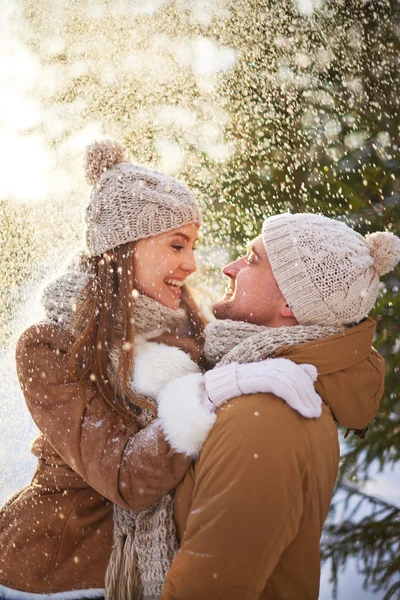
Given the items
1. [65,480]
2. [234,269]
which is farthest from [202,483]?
[234,269]

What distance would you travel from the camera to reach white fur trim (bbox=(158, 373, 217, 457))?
1.88 metres

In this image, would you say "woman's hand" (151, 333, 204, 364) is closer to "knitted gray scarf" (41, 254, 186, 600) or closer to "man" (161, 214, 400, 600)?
"knitted gray scarf" (41, 254, 186, 600)

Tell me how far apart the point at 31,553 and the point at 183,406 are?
96cm

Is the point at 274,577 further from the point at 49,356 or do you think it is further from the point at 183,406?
the point at 49,356

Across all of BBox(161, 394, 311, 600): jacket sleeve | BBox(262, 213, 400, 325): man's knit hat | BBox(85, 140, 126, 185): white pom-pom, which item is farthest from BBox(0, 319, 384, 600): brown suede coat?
BBox(85, 140, 126, 185): white pom-pom

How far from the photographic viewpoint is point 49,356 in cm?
226

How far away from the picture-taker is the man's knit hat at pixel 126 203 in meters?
2.56

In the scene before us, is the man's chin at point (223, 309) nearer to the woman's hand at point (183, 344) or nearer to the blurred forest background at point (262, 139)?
the woman's hand at point (183, 344)

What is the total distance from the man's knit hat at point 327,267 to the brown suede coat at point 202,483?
0.13m

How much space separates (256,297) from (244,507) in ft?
3.23

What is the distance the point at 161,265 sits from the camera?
259 centimetres

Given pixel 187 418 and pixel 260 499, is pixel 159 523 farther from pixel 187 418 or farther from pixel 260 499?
pixel 260 499

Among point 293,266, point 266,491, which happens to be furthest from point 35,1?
point 266,491

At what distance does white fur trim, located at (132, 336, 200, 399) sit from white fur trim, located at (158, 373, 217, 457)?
0.65ft
